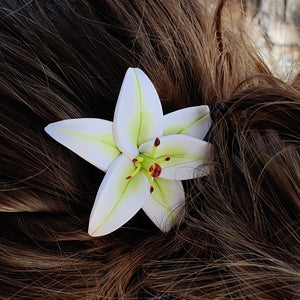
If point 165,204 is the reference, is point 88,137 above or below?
above

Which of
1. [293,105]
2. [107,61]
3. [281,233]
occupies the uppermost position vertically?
[107,61]

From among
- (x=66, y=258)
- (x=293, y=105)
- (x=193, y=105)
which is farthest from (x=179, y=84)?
(x=66, y=258)

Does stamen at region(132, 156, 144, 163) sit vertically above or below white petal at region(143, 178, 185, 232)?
above

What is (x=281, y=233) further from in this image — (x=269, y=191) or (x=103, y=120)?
(x=103, y=120)

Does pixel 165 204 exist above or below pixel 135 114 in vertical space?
below
